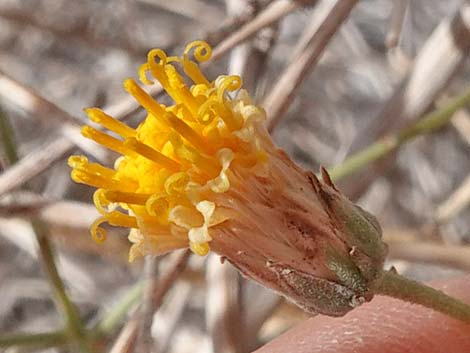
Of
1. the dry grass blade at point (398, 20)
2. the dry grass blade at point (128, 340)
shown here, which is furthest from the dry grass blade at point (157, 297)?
the dry grass blade at point (398, 20)

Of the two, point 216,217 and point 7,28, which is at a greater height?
point 216,217

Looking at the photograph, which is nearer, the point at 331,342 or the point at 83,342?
the point at 331,342

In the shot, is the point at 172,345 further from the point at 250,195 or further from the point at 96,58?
the point at 250,195

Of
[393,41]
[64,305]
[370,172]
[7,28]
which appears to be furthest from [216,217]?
[7,28]

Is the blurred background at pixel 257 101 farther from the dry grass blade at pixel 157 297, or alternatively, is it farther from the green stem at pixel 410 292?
the green stem at pixel 410 292

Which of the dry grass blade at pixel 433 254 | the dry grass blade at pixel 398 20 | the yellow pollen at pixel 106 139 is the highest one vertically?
the yellow pollen at pixel 106 139

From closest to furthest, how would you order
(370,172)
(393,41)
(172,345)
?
(370,172) → (393,41) → (172,345)

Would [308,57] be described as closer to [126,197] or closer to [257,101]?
[257,101]
